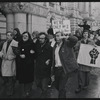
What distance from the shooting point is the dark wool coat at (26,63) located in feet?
18.2

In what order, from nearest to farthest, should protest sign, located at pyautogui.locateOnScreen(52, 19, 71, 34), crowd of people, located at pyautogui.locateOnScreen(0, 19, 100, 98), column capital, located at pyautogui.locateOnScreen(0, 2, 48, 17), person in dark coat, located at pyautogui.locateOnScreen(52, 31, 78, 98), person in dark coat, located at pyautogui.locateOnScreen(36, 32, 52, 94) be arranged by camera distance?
person in dark coat, located at pyautogui.locateOnScreen(52, 31, 78, 98) → crowd of people, located at pyautogui.locateOnScreen(0, 19, 100, 98) → person in dark coat, located at pyautogui.locateOnScreen(36, 32, 52, 94) → protest sign, located at pyautogui.locateOnScreen(52, 19, 71, 34) → column capital, located at pyautogui.locateOnScreen(0, 2, 48, 17)

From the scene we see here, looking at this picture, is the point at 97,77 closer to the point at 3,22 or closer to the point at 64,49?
the point at 64,49

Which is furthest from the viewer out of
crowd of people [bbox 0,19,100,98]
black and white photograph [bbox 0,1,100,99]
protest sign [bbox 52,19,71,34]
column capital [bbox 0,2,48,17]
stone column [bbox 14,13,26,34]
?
stone column [bbox 14,13,26,34]

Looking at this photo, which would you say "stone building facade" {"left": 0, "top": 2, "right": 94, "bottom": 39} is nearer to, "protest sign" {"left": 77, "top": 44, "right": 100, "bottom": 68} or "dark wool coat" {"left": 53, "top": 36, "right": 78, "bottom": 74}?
"protest sign" {"left": 77, "top": 44, "right": 100, "bottom": 68}

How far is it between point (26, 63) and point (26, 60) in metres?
0.08

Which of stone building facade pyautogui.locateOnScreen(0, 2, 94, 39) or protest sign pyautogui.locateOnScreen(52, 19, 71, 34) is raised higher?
stone building facade pyautogui.locateOnScreen(0, 2, 94, 39)

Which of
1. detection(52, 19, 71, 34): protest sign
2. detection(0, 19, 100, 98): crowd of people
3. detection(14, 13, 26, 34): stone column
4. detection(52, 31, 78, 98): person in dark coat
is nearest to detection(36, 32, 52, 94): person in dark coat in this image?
detection(0, 19, 100, 98): crowd of people

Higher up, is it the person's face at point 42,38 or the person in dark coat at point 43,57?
the person's face at point 42,38

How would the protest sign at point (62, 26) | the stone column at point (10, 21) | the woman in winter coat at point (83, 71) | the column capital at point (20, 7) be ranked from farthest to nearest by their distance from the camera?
the stone column at point (10, 21), the column capital at point (20, 7), the protest sign at point (62, 26), the woman in winter coat at point (83, 71)

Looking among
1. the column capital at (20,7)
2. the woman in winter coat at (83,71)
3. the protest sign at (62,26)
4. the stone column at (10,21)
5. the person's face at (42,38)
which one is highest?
the column capital at (20,7)

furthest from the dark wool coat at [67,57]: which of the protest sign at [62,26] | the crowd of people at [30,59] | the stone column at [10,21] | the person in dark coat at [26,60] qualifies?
the stone column at [10,21]

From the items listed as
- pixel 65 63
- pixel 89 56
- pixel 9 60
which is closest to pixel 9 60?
pixel 9 60

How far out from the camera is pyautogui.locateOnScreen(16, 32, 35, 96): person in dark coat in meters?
5.52

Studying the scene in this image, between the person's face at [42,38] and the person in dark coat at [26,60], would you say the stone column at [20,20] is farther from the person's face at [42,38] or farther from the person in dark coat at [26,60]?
the person in dark coat at [26,60]
